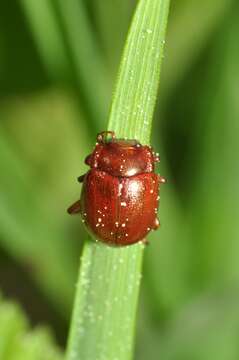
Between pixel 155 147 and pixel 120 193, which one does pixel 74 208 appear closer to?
pixel 120 193

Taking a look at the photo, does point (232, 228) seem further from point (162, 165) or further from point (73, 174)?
point (73, 174)

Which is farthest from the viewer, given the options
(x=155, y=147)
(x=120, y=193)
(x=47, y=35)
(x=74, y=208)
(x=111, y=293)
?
(x=155, y=147)

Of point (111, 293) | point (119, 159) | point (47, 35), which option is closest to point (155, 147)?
point (47, 35)

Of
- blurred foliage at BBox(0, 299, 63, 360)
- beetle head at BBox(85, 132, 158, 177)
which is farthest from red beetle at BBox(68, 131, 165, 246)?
blurred foliage at BBox(0, 299, 63, 360)

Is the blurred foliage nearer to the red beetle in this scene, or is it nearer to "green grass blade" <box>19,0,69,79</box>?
the red beetle

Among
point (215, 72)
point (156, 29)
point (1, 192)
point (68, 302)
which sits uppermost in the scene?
point (156, 29)

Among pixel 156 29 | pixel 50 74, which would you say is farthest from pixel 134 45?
pixel 50 74
